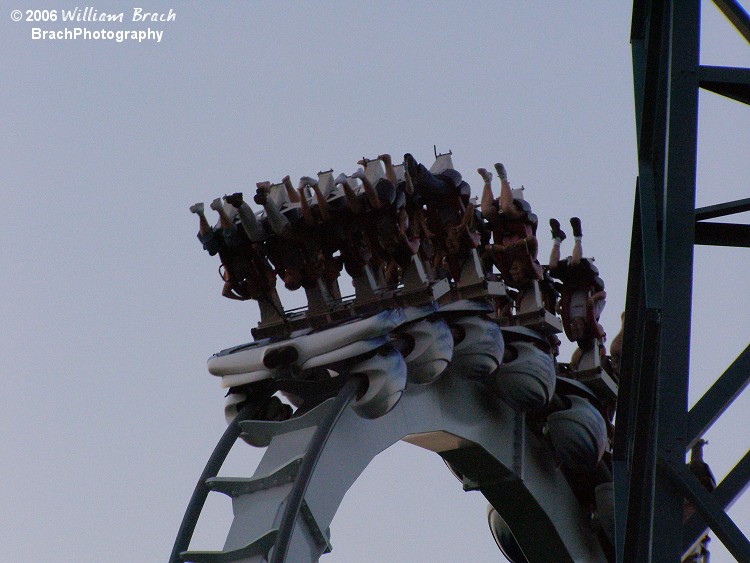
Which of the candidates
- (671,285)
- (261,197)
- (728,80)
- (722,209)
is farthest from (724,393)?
(261,197)

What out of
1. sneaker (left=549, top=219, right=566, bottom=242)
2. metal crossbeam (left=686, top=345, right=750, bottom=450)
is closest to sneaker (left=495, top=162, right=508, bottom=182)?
sneaker (left=549, top=219, right=566, bottom=242)

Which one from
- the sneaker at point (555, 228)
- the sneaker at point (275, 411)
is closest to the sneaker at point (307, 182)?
the sneaker at point (275, 411)

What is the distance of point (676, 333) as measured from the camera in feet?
19.8

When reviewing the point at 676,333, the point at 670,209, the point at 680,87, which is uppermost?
the point at 680,87

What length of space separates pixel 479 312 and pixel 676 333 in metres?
3.04

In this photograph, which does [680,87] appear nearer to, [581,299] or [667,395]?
[667,395]

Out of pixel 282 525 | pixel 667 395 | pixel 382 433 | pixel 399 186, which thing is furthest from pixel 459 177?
pixel 667 395

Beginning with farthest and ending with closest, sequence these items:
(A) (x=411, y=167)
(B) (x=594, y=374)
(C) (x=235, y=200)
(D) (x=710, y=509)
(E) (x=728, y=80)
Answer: (B) (x=594, y=374), (A) (x=411, y=167), (C) (x=235, y=200), (E) (x=728, y=80), (D) (x=710, y=509)

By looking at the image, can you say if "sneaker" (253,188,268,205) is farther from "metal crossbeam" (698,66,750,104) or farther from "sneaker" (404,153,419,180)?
"metal crossbeam" (698,66,750,104)

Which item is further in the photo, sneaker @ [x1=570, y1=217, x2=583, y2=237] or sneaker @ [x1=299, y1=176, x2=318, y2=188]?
sneaker @ [x1=570, y1=217, x2=583, y2=237]

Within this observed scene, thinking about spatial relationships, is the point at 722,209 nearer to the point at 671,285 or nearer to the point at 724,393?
the point at 671,285

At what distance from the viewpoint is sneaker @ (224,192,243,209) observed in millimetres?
8469

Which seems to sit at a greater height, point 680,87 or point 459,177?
point 680,87

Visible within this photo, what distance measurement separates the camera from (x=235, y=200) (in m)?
Answer: 8.48
